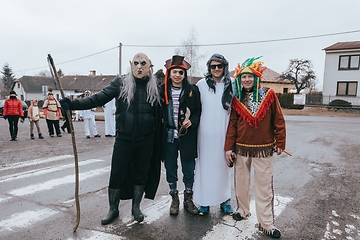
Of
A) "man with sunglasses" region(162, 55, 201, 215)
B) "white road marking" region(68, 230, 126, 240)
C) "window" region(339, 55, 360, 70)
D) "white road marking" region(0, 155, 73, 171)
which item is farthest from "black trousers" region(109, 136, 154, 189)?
"window" region(339, 55, 360, 70)

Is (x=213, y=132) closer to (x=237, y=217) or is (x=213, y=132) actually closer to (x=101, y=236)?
(x=237, y=217)

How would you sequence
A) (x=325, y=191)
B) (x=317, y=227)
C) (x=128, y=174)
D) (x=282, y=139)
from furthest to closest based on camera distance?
(x=325, y=191), (x=128, y=174), (x=317, y=227), (x=282, y=139)

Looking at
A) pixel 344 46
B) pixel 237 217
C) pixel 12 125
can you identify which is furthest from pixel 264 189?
pixel 344 46

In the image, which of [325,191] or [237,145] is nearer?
[237,145]

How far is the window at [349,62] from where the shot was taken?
30.7 m

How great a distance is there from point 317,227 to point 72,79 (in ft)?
201

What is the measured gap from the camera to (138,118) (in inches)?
136

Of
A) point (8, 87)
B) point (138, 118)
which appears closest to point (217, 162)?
point (138, 118)

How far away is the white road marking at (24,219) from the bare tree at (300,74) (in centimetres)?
3889

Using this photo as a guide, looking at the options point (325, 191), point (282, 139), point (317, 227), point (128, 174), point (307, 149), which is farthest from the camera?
point (307, 149)

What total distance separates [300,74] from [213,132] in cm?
3874

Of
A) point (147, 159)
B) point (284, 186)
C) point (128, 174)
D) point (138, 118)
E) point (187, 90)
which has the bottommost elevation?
point (284, 186)

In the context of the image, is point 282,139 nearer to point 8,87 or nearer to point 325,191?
point 325,191

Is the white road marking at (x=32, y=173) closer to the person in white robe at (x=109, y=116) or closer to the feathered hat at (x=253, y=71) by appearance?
the person in white robe at (x=109, y=116)
